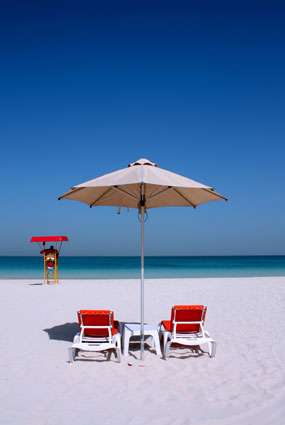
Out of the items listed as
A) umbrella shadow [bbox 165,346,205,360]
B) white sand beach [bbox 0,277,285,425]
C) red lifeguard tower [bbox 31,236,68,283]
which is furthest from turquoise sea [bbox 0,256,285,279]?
umbrella shadow [bbox 165,346,205,360]

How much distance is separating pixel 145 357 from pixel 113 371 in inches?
26.5

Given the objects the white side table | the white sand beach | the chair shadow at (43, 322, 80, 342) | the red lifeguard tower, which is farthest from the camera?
the red lifeguard tower

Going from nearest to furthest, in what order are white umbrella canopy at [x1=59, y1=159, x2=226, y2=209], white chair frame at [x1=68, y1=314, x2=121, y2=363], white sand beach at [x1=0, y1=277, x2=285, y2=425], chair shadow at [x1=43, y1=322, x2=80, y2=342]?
white sand beach at [x1=0, y1=277, x2=285, y2=425] → white umbrella canopy at [x1=59, y1=159, x2=226, y2=209] → white chair frame at [x1=68, y1=314, x2=121, y2=363] → chair shadow at [x1=43, y1=322, x2=80, y2=342]

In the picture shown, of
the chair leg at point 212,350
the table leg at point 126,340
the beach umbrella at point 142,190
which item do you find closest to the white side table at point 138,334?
the table leg at point 126,340

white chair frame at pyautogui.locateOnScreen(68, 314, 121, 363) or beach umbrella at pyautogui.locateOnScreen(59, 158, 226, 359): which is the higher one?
beach umbrella at pyautogui.locateOnScreen(59, 158, 226, 359)

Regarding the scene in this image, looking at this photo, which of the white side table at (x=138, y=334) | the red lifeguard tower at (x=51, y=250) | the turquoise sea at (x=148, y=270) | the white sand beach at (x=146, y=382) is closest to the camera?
the white sand beach at (x=146, y=382)

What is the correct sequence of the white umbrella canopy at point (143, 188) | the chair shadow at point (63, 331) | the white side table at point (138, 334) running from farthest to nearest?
the chair shadow at point (63, 331), the white side table at point (138, 334), the white umbrella canopy at point (143, 188)

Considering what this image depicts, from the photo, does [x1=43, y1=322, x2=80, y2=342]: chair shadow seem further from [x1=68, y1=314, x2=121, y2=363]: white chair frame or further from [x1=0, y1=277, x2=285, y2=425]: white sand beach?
[x1=68, y1=314, x2=121, y2=363]: white chair frame

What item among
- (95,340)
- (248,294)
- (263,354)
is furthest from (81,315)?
(248,294)

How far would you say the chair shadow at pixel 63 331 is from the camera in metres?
6.30

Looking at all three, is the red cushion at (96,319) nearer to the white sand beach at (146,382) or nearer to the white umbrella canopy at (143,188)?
the white sand beach at (146,382)

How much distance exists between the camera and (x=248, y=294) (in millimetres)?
12156

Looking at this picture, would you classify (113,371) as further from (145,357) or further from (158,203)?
(158,203)

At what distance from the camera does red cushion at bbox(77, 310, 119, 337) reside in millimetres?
5066
